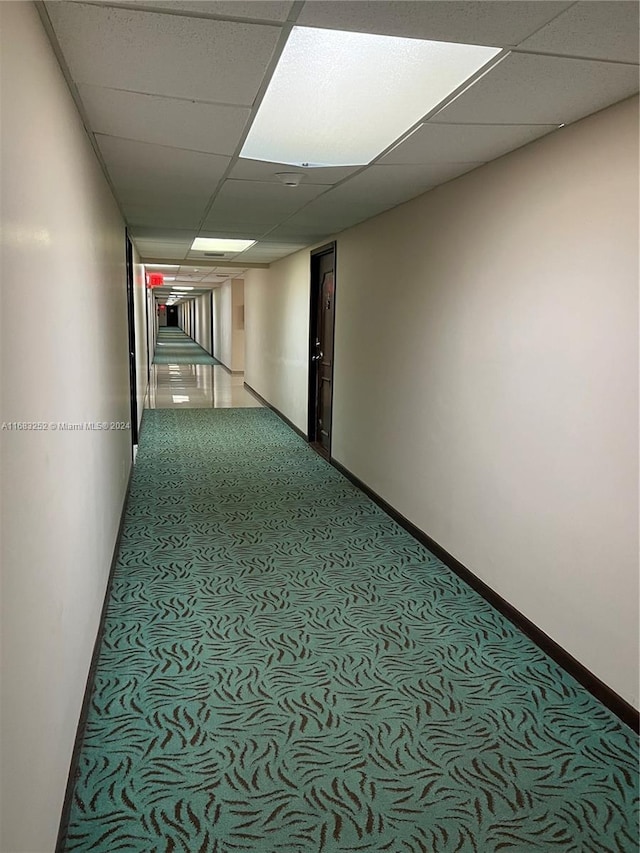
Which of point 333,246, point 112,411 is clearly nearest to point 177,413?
point 333,246

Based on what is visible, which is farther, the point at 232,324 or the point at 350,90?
the point at 232,324

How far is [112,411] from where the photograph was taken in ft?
12.5

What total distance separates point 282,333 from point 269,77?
6.61 m

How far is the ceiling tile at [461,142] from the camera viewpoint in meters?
2.60

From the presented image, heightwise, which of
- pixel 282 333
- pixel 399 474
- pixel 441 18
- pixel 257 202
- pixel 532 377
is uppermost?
pixel 257 202

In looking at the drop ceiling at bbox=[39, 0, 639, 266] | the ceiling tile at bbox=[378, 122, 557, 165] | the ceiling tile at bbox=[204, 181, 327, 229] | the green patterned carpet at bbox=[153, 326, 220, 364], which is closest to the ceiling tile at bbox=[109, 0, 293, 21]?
the drop ceiling at bbox=[39, 0, 639, 266]

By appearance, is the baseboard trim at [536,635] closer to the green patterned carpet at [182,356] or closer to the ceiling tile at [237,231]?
the ceiling tile at [237,231]

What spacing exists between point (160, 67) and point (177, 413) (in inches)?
297

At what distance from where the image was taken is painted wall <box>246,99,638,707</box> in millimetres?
2371

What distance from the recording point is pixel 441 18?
163 centimetres

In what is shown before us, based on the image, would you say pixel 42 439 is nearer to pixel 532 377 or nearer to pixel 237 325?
pixel 532 377

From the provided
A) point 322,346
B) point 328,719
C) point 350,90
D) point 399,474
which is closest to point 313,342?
point 322,346

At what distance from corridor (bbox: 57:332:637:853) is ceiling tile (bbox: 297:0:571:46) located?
227 cm

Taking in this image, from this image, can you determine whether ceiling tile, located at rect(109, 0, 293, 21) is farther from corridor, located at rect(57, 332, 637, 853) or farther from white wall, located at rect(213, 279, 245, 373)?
white wall, located at rect(213, 279, 245, 373)
